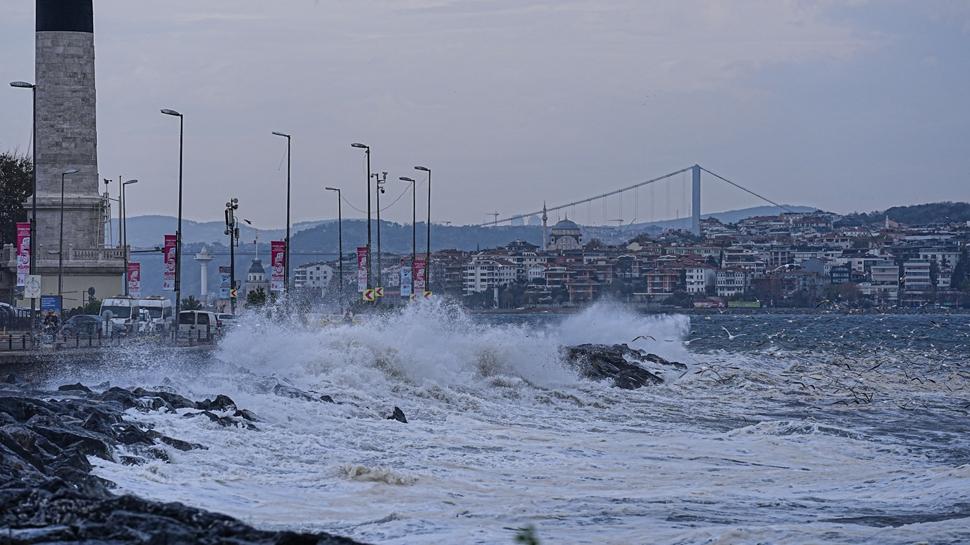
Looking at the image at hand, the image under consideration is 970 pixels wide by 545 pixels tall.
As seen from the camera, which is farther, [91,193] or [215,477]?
[91,193]

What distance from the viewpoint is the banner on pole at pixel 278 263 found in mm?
44594

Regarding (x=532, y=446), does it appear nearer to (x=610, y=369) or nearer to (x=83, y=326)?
(x=610, y=369)

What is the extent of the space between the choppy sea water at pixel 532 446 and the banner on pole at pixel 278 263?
18.2ft

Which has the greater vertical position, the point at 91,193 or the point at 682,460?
the point at 91,193

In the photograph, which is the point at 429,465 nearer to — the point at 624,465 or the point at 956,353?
the point at 624,465

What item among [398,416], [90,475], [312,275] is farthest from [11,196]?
[312,275]

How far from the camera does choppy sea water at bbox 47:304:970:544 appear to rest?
13180mm

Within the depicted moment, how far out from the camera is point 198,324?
138 feet

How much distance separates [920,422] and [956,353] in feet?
109

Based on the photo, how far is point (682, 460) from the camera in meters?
18.4

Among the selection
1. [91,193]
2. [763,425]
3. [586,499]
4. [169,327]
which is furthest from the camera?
[91,193]

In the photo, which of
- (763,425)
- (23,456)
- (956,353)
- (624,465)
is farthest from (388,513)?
(956,353)

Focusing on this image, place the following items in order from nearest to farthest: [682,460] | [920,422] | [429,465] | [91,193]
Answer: [429,465]
[682,460]
[920,422]
[91,193]

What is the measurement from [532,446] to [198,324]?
24.0m
